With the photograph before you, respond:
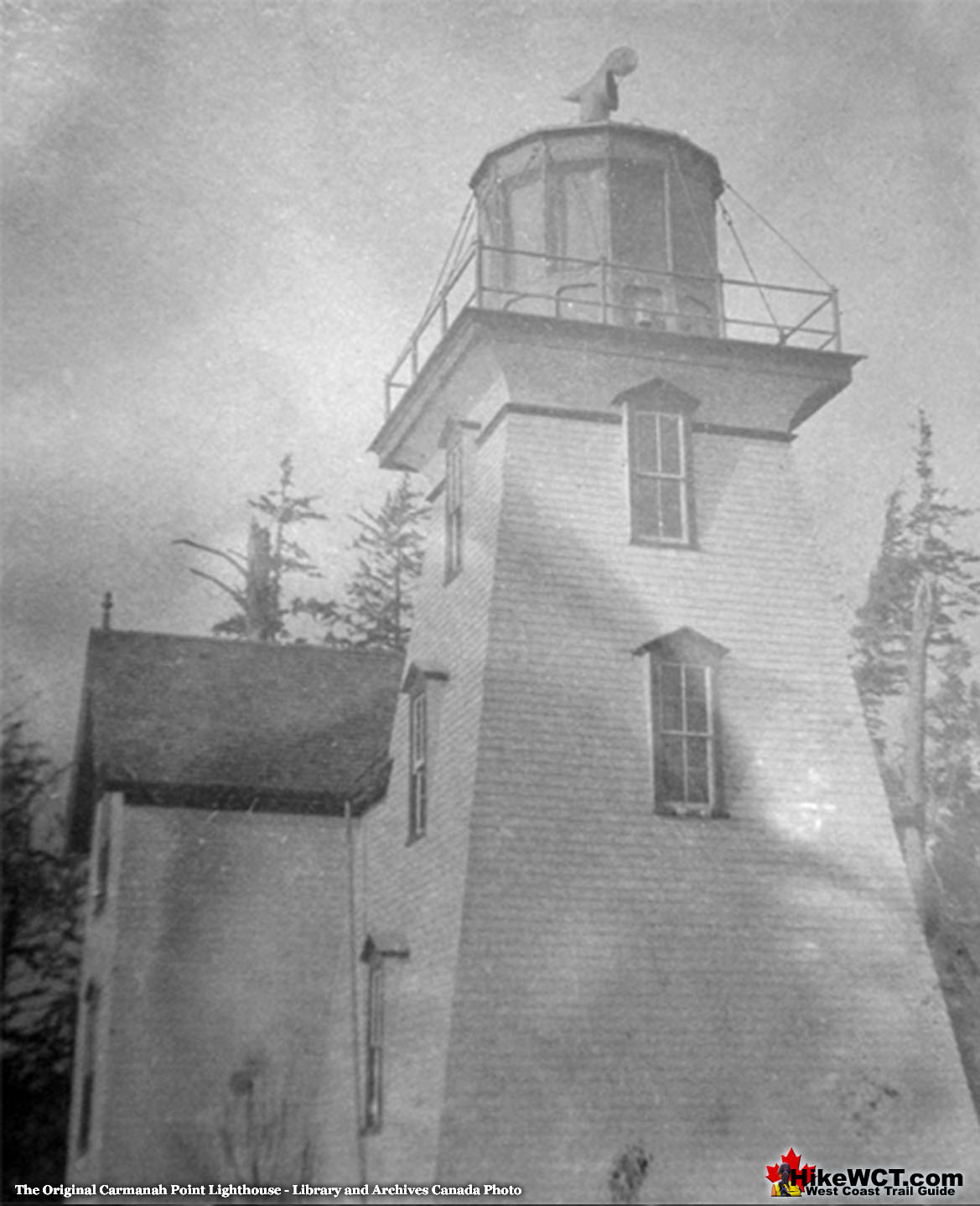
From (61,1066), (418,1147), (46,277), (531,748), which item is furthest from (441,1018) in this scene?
(61,1066)

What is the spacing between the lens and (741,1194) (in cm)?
1318

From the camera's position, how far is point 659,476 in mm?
15898

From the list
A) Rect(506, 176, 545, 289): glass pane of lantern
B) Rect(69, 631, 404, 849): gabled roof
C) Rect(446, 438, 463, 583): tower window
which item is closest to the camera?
Rect(506, 176, 545, 289): glass pane of lantern

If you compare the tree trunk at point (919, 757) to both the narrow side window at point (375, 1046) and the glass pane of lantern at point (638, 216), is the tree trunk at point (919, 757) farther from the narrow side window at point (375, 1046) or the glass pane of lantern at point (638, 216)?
the glass pane of lantern at point (638, 216)

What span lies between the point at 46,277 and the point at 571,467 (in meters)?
5.95

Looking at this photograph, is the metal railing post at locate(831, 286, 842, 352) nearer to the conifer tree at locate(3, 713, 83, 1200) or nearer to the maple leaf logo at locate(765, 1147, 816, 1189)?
the maple leaf logo at locate(765, 1147, 816, 1189)

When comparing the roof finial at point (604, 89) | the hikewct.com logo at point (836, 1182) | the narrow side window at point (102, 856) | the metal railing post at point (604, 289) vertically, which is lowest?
the hikewct.com logo at point (836, 1182)

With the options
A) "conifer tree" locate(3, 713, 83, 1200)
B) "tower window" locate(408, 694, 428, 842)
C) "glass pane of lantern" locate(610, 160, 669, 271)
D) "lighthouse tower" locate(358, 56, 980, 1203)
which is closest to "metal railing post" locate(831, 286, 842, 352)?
"lighthouse tower" locate(358, 56, 980, 1203)

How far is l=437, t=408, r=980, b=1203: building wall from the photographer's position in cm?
1319

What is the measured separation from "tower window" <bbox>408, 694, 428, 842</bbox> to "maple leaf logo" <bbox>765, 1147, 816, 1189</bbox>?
4.91m

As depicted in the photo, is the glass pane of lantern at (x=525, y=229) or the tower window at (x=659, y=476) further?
the glass pane of lantern at (x=525, y=229)

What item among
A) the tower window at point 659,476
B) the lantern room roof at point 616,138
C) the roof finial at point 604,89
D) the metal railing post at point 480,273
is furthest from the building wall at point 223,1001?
the roof finial at point 604,89

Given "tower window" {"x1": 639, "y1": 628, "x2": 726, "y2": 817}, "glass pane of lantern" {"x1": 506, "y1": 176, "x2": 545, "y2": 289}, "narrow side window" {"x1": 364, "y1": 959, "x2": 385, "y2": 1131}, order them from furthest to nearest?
"glass pane of lantern" {"x1": 506, "y1": 176, "x2": 545, "y2": 289} → "narrow side window" {"x1": 364, "y1": 959, "x2": 385, "y2": 1131} → "tower window" {"x1": 639, "y1": 628, "x2": 726, "y2": 817}

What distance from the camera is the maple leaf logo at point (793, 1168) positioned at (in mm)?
13320
